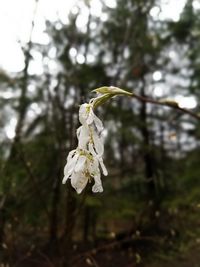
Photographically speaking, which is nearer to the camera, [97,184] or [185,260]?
[97,184]

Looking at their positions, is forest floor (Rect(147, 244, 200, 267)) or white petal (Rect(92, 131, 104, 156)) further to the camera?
forest floor (Rect(147, 244, 200, 267))

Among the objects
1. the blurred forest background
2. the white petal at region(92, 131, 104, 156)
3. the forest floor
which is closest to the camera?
the white petal at region(92, 131, 104, 156)

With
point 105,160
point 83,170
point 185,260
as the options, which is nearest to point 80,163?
point 83,170

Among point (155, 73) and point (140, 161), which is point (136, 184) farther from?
point (155, 73)

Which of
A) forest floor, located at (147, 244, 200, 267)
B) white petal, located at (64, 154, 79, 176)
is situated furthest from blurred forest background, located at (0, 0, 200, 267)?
white petal, located at (64, 154, 79, 176)

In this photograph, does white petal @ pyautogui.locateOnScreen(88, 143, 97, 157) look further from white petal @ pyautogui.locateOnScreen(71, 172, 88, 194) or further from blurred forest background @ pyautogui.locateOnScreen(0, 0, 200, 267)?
blurred forest background @ pyautogui.locateOnScreen(0, 0, 200, 267)

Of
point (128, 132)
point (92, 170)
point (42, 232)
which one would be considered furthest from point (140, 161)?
point (92, 170)

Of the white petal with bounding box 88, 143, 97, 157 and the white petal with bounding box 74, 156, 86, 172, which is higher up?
the white petal with bounding box 88, 143, 97, 157

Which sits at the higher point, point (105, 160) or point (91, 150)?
point (91, 150)

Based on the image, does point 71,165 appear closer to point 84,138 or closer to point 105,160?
point 84,138
